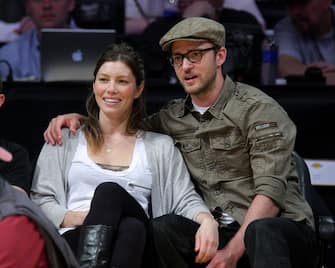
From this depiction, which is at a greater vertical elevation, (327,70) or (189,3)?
(189,3)

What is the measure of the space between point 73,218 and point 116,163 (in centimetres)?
31

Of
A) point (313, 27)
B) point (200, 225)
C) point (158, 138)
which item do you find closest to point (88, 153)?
point (158, 138)

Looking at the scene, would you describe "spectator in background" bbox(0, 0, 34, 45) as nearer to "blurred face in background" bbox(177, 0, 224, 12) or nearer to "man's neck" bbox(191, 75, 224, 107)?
"blurred face in background" bbox(177, 0, 224, 12)

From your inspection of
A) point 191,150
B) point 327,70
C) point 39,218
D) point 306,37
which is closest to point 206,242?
point 191,150

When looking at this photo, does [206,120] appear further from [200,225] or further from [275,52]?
[275,52]

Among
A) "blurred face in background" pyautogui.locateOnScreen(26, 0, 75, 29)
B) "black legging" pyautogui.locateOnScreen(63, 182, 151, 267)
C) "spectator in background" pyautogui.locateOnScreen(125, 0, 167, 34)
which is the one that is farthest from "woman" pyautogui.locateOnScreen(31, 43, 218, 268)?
"blurred face in background" pyautogui.locateOnScreen(26, 0, 75, 29)

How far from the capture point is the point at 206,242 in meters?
2.98

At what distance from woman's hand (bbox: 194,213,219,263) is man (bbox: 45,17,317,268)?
0.05m

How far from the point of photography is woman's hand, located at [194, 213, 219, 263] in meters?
2.98

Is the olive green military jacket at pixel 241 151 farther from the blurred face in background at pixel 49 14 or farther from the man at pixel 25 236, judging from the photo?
the blurred face in background at pixel 49 14

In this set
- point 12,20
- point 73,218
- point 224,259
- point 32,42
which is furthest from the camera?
point 12,20

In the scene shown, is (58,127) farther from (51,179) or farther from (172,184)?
(172,184)

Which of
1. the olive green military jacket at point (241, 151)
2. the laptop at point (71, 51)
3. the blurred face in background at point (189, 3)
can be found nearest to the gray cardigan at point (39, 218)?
the olive green military jacket at point (241, 151)

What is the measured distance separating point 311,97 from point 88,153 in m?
1.59
